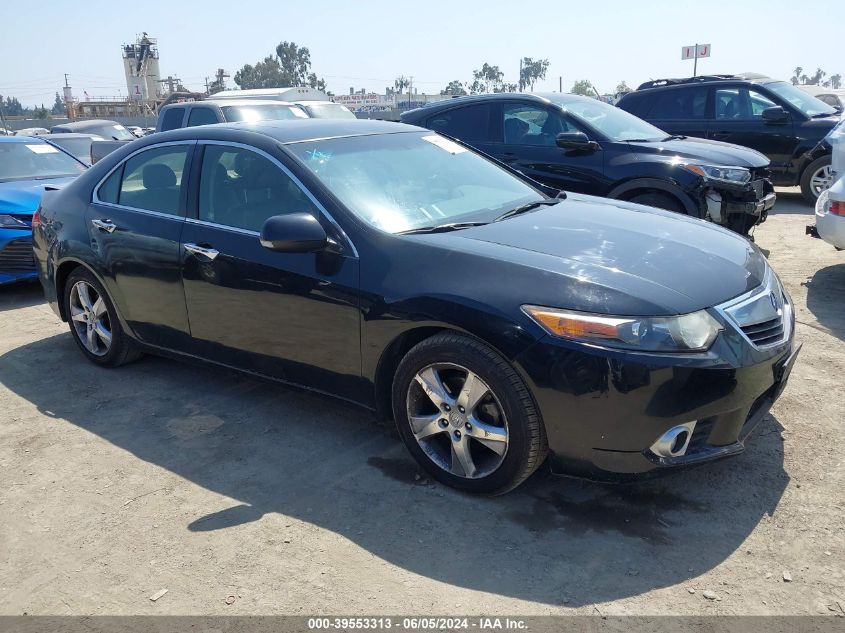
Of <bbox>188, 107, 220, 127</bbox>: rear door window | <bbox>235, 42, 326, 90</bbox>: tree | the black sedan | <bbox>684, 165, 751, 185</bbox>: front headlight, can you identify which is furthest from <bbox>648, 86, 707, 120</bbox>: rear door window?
<bbox>235, 42, 326, 90</bbox>: tree

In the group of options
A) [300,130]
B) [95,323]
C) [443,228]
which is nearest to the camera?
[443,228]

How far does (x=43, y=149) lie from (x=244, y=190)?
6104 millimetres

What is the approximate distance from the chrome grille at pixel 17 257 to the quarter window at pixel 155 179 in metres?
2.98

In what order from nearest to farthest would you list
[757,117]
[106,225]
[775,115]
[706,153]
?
[106,225] → [706,153] → [775,115] → [757,117]

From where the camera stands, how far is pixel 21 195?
7383mm

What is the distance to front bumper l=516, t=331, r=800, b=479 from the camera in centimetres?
276

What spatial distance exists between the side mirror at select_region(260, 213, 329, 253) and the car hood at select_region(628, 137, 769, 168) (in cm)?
452

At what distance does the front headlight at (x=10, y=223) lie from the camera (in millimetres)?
7035

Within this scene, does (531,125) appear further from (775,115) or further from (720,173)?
(775,115)

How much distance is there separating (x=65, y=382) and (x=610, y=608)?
3.90 meters

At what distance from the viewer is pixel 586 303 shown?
2.87 metres

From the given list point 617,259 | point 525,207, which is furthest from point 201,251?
point 617,259

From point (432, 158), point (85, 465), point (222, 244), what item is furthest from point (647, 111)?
point (85, 465)

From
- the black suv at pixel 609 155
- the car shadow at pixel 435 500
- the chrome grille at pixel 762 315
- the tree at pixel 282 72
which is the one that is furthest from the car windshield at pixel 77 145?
the tree at pixel 282 72
